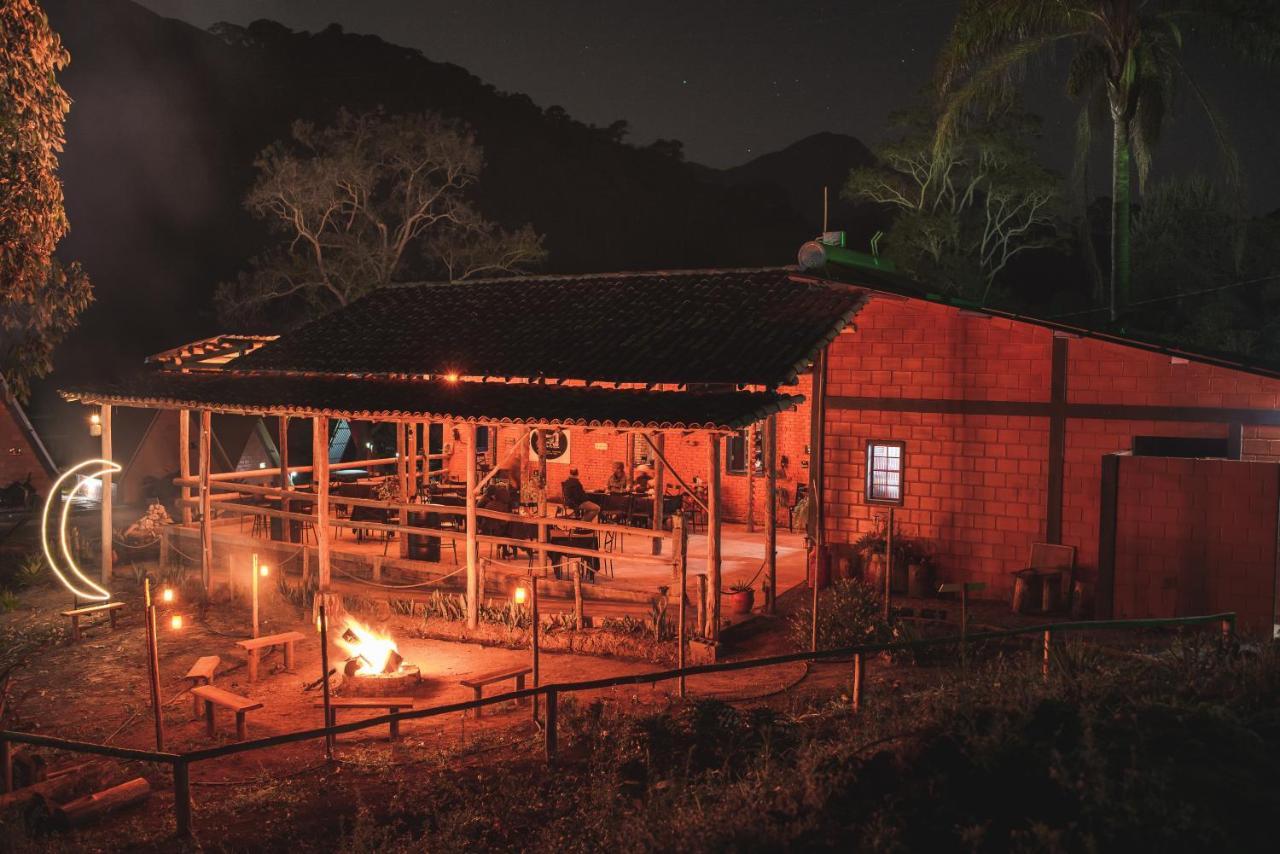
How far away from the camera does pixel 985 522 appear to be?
41.5 feet

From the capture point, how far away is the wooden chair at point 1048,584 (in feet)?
39.0

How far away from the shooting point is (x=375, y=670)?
10.5 meters

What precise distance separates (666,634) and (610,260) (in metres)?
40.6

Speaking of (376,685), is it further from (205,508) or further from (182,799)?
(205,508)

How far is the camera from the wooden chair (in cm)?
1189

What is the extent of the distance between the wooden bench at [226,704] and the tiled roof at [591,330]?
5.20 metres

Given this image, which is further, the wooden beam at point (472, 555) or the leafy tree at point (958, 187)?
the leafy tree at point (958, 187)

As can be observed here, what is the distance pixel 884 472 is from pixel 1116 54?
8193 mm

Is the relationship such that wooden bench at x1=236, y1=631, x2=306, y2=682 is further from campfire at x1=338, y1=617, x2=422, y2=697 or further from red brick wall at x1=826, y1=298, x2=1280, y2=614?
red brick wall at x1=826, y1=298, x2=1280, y2=614

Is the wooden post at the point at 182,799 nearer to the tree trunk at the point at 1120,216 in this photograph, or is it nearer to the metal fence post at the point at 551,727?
the metal fence post at the point at 551,727

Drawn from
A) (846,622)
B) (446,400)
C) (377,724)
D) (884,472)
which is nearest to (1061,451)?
(884,472)

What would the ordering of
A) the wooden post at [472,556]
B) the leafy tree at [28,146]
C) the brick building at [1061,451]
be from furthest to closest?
1. the wooden post at [472,556]
2. the leafy tree at [28,146]
3. the brick building at [1061,451]

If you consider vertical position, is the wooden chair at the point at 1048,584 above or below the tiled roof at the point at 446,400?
below

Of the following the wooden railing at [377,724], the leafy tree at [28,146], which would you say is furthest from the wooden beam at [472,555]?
the leafy tree at [28,146]
